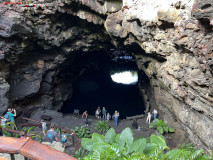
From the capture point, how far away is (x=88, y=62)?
19969 mm

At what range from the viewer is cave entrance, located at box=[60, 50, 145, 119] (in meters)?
17.8

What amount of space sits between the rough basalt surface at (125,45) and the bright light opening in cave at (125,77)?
7.20 metres

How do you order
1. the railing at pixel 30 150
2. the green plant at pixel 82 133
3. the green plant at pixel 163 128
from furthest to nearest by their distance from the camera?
the green plant at pixel 82 133 → the green plant at pixel 163 128 → the railing at pixel 30 150

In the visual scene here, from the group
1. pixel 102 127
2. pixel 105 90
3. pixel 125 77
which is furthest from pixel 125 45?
pixel 125 77

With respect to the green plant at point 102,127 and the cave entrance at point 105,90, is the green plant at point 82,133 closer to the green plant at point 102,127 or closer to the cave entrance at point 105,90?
the green plant at point 102,127

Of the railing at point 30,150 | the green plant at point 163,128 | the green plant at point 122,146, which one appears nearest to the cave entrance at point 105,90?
the green plant at point 163,128

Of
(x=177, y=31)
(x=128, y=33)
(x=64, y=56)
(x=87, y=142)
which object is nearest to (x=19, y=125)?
(x=64, y=56)

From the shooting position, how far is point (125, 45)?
38.0 ft

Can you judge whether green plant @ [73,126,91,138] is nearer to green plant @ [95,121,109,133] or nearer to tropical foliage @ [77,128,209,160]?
green plant @ [95,121,109,133]

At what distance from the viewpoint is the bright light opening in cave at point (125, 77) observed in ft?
72.9

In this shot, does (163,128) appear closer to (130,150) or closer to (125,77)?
(130,150)

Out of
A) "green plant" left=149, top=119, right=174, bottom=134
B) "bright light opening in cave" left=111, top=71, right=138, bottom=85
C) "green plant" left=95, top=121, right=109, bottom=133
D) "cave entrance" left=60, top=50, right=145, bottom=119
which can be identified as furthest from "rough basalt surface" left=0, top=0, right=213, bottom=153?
"bright light opening in cave" left=111, top=71, right=138, bottom=85

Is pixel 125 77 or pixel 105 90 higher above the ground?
pixel 125 77

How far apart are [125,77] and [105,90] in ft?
13.6
